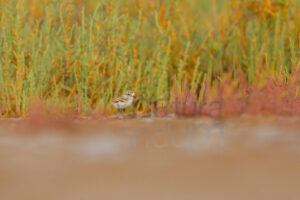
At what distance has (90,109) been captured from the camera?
14.7 feet

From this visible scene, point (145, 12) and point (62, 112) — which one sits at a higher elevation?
point (145, 12)

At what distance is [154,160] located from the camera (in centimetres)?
294

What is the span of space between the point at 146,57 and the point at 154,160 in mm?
3055

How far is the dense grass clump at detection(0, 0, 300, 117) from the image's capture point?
14.8ft

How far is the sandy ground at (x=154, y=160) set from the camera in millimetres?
2492

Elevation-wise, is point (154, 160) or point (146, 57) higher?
point (146, 57)

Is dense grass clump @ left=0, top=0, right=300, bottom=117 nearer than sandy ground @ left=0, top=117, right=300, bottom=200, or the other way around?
sandy ground @ left=0, top=117, right=300, bottom=200

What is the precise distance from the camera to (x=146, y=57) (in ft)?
19.3

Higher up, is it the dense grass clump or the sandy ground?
the dense grass clump

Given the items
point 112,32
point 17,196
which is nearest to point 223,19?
point 112,32

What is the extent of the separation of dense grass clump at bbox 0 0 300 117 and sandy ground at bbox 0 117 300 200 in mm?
587

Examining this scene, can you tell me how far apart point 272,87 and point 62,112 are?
70.8 inches

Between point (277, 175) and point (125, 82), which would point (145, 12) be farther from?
point (277, 175)

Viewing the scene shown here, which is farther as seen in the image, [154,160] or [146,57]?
[146,57]
